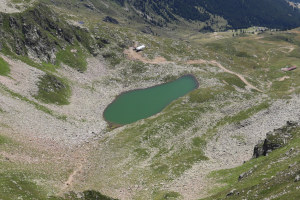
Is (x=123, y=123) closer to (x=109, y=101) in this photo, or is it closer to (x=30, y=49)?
(x=109, y=101)

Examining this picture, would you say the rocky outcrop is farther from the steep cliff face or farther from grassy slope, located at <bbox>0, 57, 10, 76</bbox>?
the steep cliff face

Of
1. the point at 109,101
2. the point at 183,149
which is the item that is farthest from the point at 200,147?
the point at 109,101

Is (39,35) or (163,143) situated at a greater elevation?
(39,35)

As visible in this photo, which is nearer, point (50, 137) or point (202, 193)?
point (202, 193)

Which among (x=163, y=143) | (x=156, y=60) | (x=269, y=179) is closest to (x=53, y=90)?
(x=163, y=143)

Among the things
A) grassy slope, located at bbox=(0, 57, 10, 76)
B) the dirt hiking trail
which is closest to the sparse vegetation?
grassy slope, located at bbox=(0, 57, 10, 76)

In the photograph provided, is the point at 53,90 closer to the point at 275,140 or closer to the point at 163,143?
the point at 163,143
